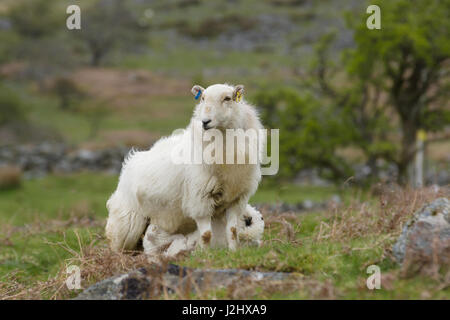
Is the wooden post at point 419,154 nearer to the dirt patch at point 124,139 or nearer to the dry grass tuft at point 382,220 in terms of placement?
the dry grass tuft at point 382,220

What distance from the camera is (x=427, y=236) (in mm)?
7016

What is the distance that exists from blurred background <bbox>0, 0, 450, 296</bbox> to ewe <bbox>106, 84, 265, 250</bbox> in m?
2.86

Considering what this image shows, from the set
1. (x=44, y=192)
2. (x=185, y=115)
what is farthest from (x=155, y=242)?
(x=185, y=115)

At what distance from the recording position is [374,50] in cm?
2645

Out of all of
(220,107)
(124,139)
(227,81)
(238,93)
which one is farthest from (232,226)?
(227,81)

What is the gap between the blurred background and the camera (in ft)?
86.7

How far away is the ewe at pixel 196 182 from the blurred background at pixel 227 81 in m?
2.86

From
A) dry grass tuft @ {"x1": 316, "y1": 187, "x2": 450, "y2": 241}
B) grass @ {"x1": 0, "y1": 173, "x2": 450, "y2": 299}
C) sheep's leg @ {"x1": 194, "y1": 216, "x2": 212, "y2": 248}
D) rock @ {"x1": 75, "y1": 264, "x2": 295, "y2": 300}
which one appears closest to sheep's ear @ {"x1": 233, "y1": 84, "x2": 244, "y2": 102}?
sheep's leg @ {"x1": 194, "y1": 216, "x2": 212, "y2": 248}

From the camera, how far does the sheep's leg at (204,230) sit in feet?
28.5

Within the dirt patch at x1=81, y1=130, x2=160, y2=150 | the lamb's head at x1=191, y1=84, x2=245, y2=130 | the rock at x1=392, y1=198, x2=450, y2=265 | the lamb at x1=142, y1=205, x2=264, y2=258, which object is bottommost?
the dirt patch at x1=81, y1=130, x2=160, y2=150

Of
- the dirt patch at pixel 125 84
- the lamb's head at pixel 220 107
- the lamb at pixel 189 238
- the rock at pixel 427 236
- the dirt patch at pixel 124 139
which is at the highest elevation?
the dirt patch at pixel 125 84

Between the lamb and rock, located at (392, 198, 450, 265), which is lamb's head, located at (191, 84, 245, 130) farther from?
rock, located at (392, 198, 450, 265)

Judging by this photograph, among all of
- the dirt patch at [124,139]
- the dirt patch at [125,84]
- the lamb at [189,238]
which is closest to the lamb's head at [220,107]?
the lamb at [189,238]

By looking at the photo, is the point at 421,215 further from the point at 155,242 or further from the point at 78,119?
the point at 78,119
